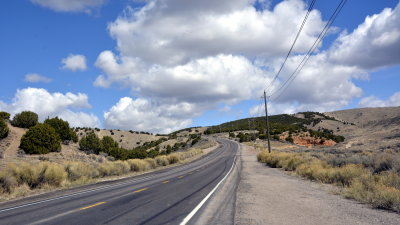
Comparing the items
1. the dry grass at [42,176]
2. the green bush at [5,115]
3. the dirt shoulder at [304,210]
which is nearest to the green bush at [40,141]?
the dry grass at [42,176]

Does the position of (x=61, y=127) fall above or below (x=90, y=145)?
above

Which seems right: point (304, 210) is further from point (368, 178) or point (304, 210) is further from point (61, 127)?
point (61, 127)

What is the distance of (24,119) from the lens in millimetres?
56281

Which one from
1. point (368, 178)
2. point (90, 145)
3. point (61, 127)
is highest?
point (61, 127)

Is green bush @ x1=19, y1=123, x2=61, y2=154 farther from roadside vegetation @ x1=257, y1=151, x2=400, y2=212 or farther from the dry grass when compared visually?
roadside vegetation @ x1=257, y1=151, x2=400, y2=212

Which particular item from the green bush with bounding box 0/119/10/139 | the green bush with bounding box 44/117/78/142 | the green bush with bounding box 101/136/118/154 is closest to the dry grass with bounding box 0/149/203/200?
the green bush with bounding box 0/119/10/139

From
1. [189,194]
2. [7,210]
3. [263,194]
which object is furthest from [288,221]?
[7,210]

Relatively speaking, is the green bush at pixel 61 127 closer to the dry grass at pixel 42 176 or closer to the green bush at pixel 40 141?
the green bush at pixel 40 141

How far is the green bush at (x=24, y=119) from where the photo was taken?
2212 inches

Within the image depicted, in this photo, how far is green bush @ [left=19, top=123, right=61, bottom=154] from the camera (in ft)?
138

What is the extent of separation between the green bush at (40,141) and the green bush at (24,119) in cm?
1397

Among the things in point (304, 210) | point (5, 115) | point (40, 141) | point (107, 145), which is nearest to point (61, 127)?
point (107, 145)

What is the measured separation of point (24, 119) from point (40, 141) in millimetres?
16466

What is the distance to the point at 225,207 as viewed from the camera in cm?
1145
